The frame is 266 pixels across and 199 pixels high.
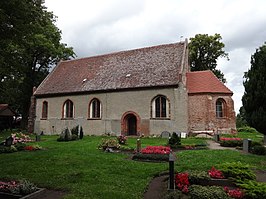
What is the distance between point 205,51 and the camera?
135ft

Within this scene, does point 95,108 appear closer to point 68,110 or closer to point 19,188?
point 68,110

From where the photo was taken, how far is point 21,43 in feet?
36.4

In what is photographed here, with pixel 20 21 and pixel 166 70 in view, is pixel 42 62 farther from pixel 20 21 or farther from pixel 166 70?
pixel 20 21

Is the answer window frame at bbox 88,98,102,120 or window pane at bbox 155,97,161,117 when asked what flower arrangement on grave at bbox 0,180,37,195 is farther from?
window frame at bbox 88,98,102,120

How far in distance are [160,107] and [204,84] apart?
552cm

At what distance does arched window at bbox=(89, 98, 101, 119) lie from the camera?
28453mm

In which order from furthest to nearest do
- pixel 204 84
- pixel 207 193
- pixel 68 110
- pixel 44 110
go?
pixel 44 110 < pixel 68 110 < pixel 204 84 < pixel 207 193

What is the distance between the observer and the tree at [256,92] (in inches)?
482

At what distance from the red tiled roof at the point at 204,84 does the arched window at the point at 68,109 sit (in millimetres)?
14779

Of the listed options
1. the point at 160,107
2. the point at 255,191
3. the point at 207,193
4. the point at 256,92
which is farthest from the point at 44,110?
the point at 255,191

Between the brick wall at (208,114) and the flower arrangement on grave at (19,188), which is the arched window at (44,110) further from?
the flower arrangement on grave at (19,188)

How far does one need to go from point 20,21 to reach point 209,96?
20007mm

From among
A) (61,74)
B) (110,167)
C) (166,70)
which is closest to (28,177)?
(110,167)

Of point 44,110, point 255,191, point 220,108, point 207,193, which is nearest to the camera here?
point 207,193
